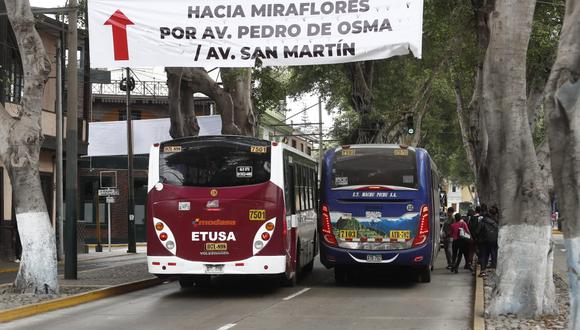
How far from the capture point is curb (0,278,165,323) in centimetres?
1217

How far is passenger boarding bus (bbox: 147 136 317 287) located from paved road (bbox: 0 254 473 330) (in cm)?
74

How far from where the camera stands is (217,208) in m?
14.6

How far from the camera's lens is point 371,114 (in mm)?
33656

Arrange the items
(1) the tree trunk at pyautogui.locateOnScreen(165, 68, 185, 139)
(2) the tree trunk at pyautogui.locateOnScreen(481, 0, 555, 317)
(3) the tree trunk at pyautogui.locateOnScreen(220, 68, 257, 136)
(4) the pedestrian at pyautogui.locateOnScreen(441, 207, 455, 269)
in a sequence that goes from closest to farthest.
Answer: (2) the tree trunk at pyautogui.locateOnScreen(481, 0, 555, 317)
(1) the tree trunk at pyautogui.locateOnScreen(165, 68, 185, 139)
(4) the pedestrian at pyautogui.locateOnScreen(441, 207, 455, 269)
(3) the tree trunk at pyautogui.locateOnScreen(220, 68, 257, 136)

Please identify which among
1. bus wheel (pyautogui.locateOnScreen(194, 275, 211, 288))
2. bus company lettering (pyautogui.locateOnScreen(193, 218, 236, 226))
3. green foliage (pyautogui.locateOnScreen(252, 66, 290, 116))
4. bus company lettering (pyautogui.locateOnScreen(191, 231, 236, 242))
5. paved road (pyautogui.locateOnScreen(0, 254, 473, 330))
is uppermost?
green foliage (pyautogui.locateOnScreen(252, 66, 290, 116))

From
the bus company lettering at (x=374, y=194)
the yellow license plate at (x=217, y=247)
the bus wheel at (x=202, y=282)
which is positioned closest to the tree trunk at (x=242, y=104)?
the bus wheel at (x=202, y=282)

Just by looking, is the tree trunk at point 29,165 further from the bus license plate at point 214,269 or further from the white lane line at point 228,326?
the white lane line at point 228,326

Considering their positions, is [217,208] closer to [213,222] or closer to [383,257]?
[213,222]

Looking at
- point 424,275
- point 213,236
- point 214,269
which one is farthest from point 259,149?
point 424,275

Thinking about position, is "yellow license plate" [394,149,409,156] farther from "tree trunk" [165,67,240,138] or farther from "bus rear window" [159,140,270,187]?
"tree trunk" [165,67,240,138]

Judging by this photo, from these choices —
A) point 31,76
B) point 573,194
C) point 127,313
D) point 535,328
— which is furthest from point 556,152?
point 31,76

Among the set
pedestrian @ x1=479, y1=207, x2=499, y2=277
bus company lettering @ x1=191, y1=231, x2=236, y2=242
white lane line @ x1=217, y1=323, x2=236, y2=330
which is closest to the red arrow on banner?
bus company lettering @ x1=191, y1=231, x2=236, y2=242

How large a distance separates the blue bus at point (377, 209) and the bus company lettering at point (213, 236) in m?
3.01

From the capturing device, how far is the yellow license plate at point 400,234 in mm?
16406
